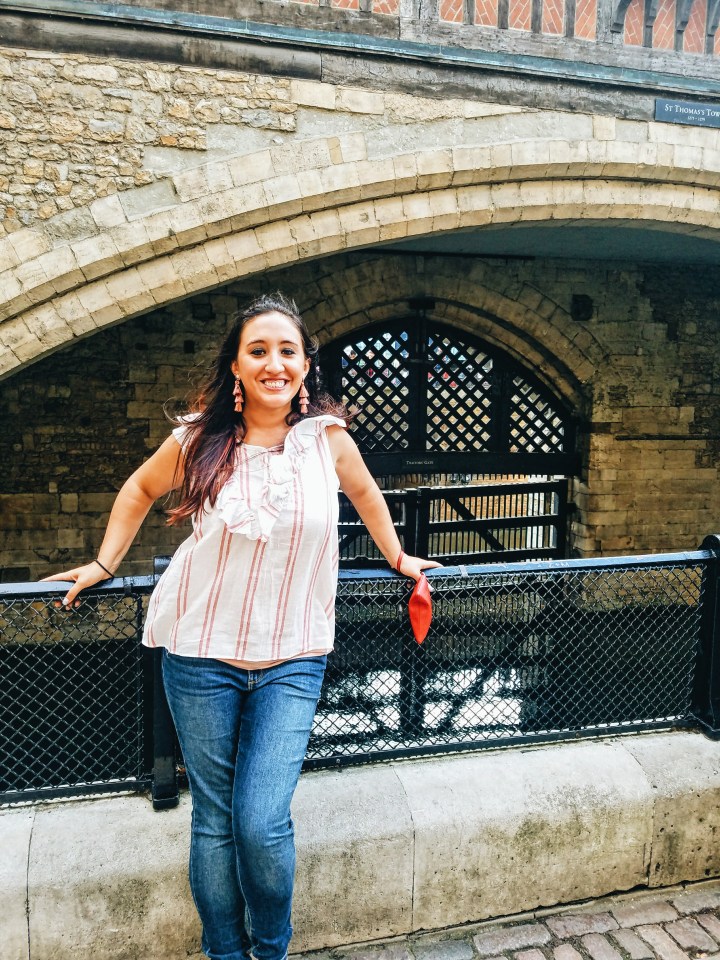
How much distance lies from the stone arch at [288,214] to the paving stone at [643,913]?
3.80m

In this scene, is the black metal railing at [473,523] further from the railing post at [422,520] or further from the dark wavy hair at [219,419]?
the dark wavy hair at [219,419]

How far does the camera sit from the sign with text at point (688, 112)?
4672 mm

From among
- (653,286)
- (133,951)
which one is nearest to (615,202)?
(653,286)

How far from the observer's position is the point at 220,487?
→ 5.69 ft

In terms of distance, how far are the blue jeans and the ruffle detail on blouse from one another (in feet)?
1.16

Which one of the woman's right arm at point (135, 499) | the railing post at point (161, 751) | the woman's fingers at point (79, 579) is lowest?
the railing post at point (161, 751)

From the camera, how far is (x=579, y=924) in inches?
88.0

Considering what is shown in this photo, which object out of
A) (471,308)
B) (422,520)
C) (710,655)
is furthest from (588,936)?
(471,308)

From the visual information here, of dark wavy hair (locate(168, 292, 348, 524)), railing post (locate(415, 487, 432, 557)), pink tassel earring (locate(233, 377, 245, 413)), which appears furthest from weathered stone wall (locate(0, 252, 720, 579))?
pink tassel earring (locate(233, 377, 245, 413))

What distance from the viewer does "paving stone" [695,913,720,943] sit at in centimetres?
221

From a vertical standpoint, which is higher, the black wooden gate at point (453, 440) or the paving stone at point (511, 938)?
the black wooden gate at point (453, 440)

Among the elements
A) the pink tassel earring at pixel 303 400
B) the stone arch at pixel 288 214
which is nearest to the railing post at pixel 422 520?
the stone arch at pixel 288 214

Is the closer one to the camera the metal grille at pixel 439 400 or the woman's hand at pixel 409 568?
the woman's hand at pixel 409 568

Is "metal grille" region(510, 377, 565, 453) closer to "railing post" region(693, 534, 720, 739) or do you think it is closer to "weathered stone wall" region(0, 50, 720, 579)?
"weathered stone wall" region(0, 50, 720, 579)
